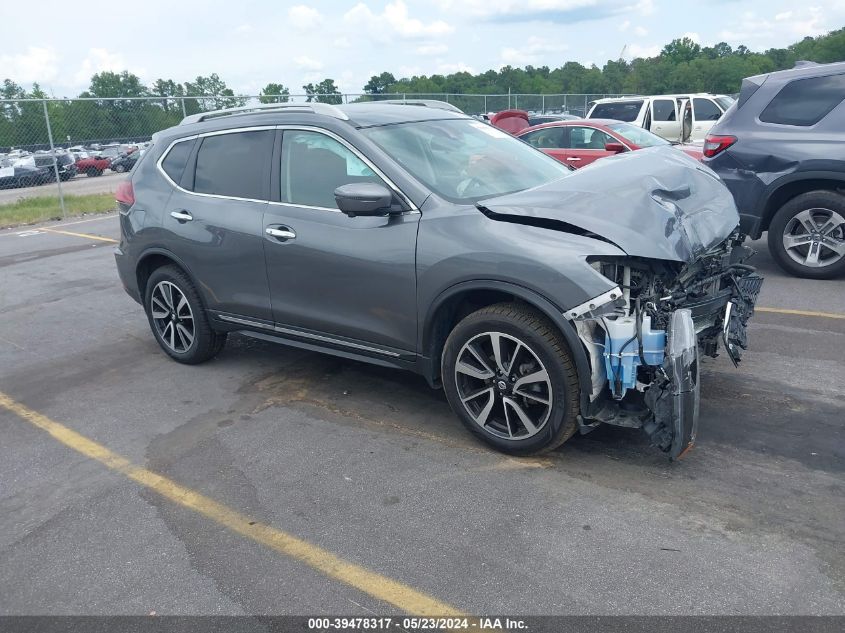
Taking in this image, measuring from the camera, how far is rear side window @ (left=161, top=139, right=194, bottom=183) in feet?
17.7

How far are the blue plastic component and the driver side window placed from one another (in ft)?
5.55

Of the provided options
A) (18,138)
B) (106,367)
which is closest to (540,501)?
(106,367)

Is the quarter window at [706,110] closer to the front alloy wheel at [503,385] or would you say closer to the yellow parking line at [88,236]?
the yellow parking line at [88,236]

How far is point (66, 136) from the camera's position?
59.5ft

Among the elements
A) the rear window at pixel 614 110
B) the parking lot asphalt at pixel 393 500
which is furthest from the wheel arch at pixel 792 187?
the rear window at pixel 614 110

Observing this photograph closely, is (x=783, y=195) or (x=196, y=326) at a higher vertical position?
(x=783, y=195)

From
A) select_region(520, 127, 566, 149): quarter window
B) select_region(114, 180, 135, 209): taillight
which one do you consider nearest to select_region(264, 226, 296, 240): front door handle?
select_region(114, 180, 135, 209): taillight

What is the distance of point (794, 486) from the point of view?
11.5 feet

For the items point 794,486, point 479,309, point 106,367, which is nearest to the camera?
point 794,486

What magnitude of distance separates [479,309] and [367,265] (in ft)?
2.40

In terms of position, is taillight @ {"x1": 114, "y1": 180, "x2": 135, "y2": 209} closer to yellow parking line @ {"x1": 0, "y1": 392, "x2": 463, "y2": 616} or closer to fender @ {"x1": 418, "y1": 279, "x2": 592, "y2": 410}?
yellow parking line @ {"x1": 0, "y1": 392, "x2": 463, "y2": 616}

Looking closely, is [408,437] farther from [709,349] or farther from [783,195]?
[783,195]

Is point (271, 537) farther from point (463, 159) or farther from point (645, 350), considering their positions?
point (463, 159)

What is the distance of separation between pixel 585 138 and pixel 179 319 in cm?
870
